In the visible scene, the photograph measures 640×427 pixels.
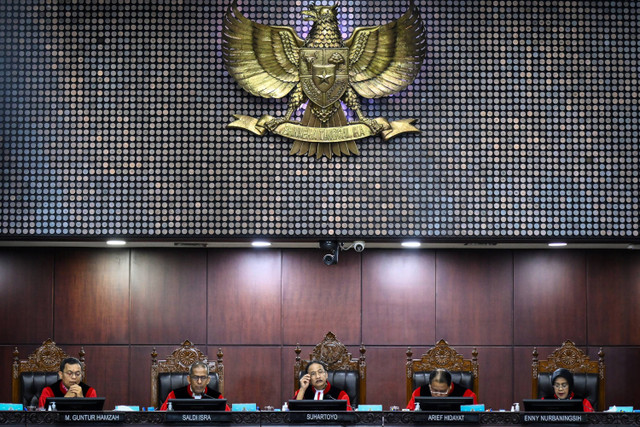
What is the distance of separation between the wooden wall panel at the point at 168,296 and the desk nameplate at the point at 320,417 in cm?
328

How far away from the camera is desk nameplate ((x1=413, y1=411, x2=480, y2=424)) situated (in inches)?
249

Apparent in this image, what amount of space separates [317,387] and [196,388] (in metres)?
1.04

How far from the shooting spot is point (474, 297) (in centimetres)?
951

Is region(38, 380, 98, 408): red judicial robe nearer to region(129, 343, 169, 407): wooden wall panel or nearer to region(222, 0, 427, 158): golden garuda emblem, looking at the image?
region(129, 343, 169, 407): wooden wall panel

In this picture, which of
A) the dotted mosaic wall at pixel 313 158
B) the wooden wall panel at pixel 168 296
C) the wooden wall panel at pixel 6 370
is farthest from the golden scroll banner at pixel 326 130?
the wooden wall panel at pixel 6 370

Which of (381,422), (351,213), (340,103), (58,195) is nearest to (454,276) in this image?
(351,213)

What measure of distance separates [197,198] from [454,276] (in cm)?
315

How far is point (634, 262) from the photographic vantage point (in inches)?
373

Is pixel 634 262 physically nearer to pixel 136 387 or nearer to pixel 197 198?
pixel 197 198

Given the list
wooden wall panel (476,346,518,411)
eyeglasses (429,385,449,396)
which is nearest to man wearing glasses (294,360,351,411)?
Result: eyeglasses (429,385,449,396)

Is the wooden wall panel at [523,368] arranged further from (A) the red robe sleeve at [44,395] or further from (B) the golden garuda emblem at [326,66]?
(A) the red robe sleeve at [44,395]

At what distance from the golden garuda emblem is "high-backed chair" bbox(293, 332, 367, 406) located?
1.86 m

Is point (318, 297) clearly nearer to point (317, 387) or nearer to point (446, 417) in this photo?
point (317, 387)

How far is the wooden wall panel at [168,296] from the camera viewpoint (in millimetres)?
9445
